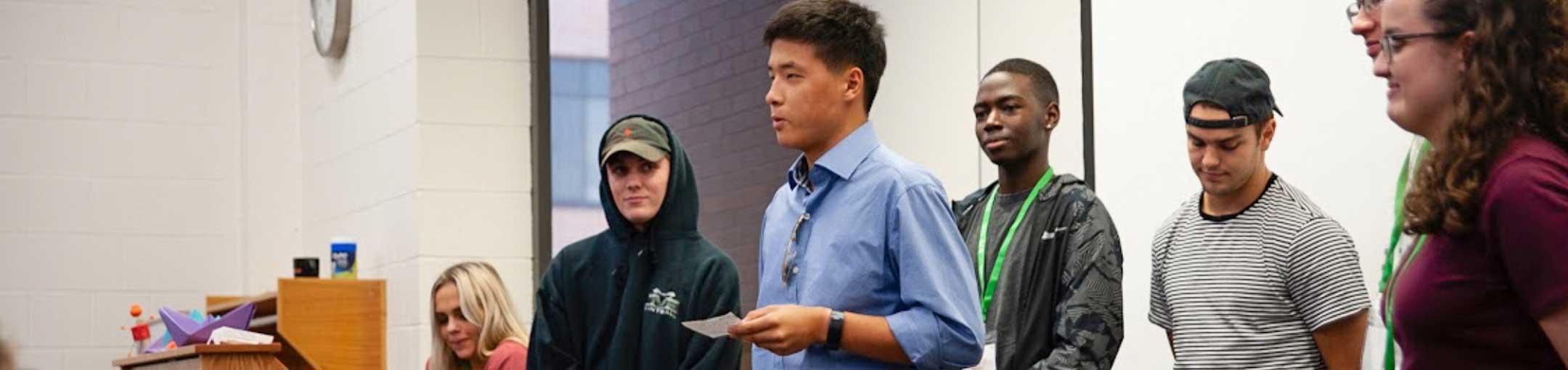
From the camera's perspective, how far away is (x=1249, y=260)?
317 cm

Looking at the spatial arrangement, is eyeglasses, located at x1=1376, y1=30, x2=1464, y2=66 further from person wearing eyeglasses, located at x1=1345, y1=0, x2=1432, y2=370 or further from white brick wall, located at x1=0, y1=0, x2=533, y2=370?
white brick wall, located at x1=0, y1=0, x2=533, y2=370

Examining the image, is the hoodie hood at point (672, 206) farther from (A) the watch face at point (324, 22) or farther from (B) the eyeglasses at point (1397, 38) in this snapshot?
(A) the watch face at point (324, 22)

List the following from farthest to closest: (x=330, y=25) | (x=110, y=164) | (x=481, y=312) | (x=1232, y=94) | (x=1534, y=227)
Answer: (x=110, y=164) < (x=330, y=25) < (x=481, y=312) < (x=1232, y=94) < (x=1534, y=227)

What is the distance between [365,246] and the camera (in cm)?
622

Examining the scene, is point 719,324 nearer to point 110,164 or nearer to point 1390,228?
point 1390,228

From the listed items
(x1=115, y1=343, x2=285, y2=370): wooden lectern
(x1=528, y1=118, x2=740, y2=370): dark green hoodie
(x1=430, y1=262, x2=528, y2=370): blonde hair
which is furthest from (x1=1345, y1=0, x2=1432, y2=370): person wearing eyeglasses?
(x1=115, y1=343, x2=285, y2=370): wooden lectern

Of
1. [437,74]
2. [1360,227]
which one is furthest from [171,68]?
[1360,227]

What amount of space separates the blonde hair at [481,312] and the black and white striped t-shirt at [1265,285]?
7.18 ft

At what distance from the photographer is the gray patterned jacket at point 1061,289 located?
10.8 feet

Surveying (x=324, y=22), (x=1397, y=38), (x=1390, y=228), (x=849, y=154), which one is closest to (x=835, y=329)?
(x=849, y=154)

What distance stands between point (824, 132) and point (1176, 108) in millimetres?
1621

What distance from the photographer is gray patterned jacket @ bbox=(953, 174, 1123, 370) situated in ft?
10.8

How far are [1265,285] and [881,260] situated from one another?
0.90 m

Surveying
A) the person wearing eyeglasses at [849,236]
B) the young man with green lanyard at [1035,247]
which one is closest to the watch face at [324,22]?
the young man with green lanyard at [1035,247]
